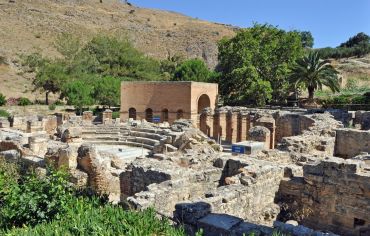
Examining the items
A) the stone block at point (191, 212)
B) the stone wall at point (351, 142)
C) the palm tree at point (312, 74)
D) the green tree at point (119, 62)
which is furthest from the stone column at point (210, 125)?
the green tree at point (119, 62)

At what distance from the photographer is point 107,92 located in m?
39.3

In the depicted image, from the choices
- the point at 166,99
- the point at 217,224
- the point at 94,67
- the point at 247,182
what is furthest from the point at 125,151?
the point at 94,67

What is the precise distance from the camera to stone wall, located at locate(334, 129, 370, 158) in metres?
16.3

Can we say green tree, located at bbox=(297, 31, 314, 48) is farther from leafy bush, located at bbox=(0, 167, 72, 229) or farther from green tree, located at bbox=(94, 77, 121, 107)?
leafy bush, located at bbox=(0, 167, 72, 229)

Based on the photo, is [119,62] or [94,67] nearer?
[94,67]

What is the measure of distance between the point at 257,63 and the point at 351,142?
740 inches

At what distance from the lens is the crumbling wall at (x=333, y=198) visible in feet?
27.7

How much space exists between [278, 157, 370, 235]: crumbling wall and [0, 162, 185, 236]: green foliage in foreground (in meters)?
4.78

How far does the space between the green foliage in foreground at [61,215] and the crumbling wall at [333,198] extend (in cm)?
478

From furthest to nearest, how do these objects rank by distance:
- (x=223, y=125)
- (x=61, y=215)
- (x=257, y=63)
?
(x=257, y=63), (x=223, y=125), (x=61, y=215)

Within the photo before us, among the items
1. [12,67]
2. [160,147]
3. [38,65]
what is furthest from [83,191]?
[12,67]

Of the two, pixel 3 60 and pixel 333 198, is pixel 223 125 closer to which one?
pixel 333 198

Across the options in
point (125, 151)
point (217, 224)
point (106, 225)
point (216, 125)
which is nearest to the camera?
point (106, 225)

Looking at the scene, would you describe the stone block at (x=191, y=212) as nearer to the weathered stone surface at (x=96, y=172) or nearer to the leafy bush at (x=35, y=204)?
the leafy bush at (x=35, y=204)
